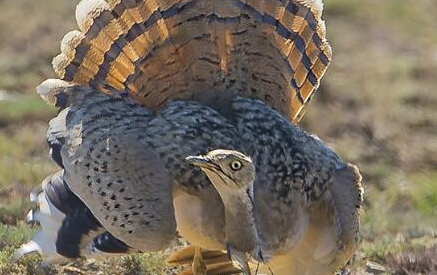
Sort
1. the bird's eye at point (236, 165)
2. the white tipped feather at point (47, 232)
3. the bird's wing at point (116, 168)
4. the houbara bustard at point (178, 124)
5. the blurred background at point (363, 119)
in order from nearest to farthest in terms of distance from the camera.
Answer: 1. the bird's eye at point (236, 165)
2. the bird's wing at point (116, 168)
3. the houbara bustard at point (178, 124)
4. the white tipped feather at point (47, 232)
5. the blurred background at point (363, 119)

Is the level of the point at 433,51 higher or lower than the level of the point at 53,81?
lower

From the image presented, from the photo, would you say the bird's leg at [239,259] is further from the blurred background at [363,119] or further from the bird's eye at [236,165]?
the blurred background at [363,119]

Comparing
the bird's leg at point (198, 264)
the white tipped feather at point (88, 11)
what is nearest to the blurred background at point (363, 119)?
the bird's leg at point (198, 264)

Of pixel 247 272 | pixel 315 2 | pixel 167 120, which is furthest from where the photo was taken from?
pixel 315 2

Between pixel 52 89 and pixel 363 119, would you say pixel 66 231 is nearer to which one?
pixel 52 89

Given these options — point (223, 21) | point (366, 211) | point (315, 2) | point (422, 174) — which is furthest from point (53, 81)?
point (422, 174)

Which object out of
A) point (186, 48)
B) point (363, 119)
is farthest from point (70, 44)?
point (363, 119)

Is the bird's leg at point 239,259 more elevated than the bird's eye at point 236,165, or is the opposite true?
the bird's eye at point 236,165

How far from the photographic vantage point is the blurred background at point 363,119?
696 cm

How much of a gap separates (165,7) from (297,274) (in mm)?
1551

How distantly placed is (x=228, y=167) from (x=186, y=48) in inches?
48.9

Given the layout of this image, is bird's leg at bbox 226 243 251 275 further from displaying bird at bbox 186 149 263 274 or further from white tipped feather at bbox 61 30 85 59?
white tipped feather at bbox 61 30 85 59

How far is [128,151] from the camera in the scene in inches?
221

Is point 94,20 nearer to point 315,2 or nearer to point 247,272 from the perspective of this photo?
point 315,2
